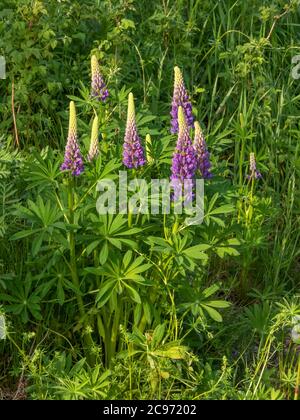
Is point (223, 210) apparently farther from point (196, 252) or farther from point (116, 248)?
point (116, 248)

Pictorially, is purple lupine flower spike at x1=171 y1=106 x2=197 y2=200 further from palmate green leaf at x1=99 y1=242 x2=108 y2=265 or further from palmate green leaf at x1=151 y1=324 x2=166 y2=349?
palmate green leaf at x1=151 y1=324 x2=166 y2=349

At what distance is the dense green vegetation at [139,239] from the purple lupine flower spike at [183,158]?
0.58 feet

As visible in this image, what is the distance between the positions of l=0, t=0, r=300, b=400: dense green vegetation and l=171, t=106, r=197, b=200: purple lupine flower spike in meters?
0.18

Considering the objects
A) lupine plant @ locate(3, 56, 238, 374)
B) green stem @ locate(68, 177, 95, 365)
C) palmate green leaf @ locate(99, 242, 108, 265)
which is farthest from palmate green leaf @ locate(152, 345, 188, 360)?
palmate green leaf @ locate(99, 242, 108, 265)

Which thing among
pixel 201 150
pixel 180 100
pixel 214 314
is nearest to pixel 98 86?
pixel 180 100

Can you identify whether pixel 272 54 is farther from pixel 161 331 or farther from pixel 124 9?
pixel 161 331

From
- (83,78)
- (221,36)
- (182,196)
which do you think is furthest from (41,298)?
(221,36)

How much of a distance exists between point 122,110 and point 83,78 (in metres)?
0.75

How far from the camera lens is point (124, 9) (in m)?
4.64

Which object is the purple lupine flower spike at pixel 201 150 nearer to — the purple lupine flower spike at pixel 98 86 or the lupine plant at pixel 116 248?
the lupine plant at pixel 116 248

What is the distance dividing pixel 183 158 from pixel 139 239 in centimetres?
38

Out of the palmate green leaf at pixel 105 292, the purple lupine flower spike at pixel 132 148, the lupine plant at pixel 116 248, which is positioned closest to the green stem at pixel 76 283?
the lupine plant at pixel 116 248

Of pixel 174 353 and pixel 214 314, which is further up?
pixel 214 314

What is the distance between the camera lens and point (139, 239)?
3307 millimetres
